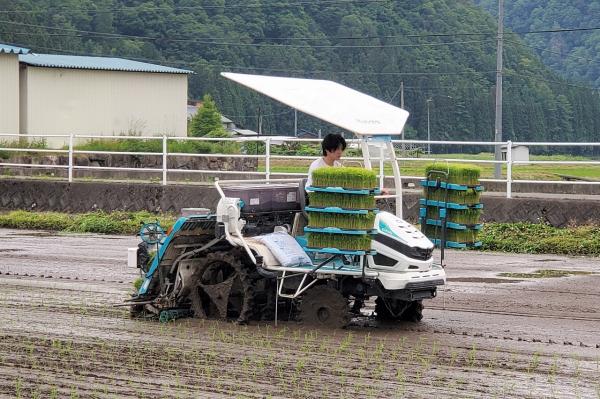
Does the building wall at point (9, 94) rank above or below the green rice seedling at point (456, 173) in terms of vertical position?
above

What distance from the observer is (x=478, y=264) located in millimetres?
17234

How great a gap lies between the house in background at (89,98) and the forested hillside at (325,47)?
30.0 metres

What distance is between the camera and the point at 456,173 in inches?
469

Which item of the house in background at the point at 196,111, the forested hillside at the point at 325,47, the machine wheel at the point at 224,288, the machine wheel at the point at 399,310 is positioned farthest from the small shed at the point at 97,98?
the forested hillside at the point at 325,47

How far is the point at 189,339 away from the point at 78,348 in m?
1.06

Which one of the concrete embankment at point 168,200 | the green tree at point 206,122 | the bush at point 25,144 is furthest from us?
the green tree at point 206,122

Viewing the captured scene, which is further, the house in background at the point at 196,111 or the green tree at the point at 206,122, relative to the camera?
the house in background at the point at 196,111

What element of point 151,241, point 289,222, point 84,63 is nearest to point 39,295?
point 151,241

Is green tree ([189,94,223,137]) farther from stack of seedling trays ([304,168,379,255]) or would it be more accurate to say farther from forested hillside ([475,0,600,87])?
forested hillside ([475,0,600,87])

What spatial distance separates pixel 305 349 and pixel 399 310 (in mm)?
1877

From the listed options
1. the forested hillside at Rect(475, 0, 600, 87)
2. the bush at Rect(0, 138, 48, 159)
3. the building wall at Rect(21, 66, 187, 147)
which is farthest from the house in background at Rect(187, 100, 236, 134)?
the forested hillside at Rect(475, 0, 600, 87)

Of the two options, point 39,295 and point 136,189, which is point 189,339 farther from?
point 136,189

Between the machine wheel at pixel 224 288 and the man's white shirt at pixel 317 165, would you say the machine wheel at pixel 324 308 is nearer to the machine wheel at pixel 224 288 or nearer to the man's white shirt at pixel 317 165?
the machine wheel at pixel 224 288

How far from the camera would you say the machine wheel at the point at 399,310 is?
11703 mm
